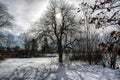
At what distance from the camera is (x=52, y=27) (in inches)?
888

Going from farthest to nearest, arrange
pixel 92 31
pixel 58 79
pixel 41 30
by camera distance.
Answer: pixel 41 30 → pixel 92 31 → pixel 58 79

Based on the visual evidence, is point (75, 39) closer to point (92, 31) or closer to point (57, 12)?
point (92, 31)

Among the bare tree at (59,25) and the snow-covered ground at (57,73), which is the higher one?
the bare tree at (59,25)

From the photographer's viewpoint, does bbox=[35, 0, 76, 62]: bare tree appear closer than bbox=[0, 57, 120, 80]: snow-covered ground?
No

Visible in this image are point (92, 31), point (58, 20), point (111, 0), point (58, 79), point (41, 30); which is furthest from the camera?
point (58, 20)

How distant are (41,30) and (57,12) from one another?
13.5 ft

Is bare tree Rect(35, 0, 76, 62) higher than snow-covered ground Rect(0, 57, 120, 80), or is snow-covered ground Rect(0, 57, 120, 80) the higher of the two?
bare tree Rect(35, 0, 76, 62)

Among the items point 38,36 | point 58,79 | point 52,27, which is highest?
point 52,27

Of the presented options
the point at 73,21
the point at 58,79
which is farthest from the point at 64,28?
the point at 58,79

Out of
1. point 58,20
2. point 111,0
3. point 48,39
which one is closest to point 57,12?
point 58,20

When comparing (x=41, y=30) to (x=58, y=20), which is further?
(x=58, y=20)

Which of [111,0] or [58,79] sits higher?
[111,0]

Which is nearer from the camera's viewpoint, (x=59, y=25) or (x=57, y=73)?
(x=57, y=73)

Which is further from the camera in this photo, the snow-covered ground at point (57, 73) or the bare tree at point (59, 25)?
the bare tree at point (59, 25)
